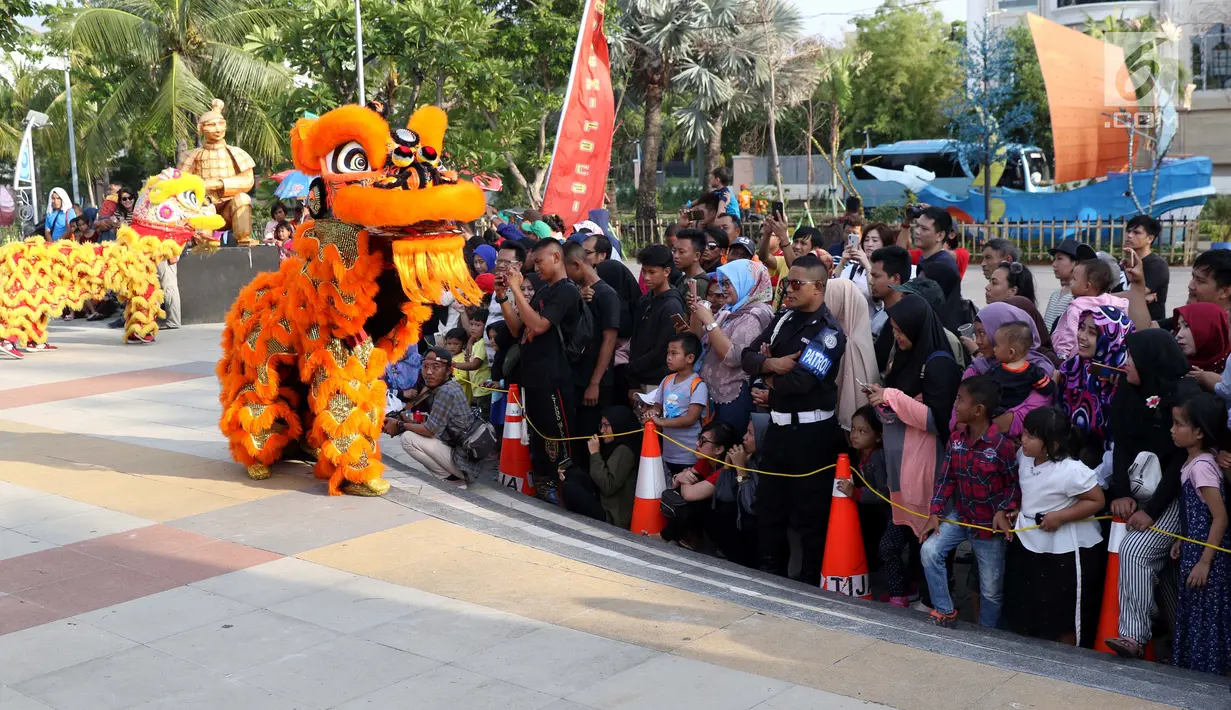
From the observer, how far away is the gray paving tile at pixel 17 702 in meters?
4.61

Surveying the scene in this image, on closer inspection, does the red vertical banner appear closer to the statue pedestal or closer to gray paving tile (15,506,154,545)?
gray paving tile (15,506,154,545)

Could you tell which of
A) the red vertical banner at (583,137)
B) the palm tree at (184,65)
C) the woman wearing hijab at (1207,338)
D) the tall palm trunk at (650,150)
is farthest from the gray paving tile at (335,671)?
the tall palm trunk at (650,150)

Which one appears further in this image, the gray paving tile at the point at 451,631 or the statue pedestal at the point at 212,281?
the statue pedestal at the point at 212,281

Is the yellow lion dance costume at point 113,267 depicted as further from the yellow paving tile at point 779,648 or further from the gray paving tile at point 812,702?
the gray paving tile at point 812,702

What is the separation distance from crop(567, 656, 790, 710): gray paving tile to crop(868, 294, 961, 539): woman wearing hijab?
5.64 ft

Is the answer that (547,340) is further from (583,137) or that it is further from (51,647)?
(583,137)

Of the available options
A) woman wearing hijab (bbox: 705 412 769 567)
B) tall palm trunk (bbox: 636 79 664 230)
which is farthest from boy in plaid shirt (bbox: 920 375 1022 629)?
tall palm trunk (bbox: 636 79 664 230)

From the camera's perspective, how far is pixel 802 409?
6.43m

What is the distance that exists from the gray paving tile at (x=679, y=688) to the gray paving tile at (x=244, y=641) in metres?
1.23

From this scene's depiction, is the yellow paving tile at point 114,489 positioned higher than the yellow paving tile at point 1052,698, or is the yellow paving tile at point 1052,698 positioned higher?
the yellow paving tile at point 114,489

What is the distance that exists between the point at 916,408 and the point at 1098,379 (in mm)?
874

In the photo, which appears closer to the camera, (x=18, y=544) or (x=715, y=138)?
(x=18, y=544)

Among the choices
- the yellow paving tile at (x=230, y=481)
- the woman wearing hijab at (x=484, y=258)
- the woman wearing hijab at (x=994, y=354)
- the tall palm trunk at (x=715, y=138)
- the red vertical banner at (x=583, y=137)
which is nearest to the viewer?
the woman wearing hijab at (x=994, y=354)

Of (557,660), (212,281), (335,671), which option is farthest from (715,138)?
(335,671)
